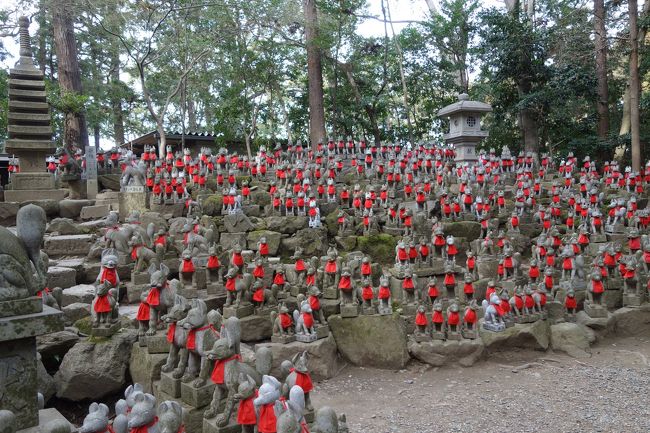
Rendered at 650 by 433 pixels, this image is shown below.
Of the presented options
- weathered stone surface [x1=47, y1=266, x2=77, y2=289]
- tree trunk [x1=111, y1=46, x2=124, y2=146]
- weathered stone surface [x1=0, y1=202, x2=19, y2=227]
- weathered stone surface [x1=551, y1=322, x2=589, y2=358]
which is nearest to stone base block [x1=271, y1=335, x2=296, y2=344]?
weathered stone surface [x1=47, y1=266, x2=77, y2=289]

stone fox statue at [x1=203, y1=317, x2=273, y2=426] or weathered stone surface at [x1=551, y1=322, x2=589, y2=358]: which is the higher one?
stone fox statue at [x1=203, y1=317, x2=273, y2=426]

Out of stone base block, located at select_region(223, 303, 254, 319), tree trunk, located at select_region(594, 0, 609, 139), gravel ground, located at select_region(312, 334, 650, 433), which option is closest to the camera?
gravel ground, located at select_region(312, 334, 650, 433)

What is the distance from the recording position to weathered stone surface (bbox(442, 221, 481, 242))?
1038cm

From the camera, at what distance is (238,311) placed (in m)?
6.43

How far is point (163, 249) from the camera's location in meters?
7.56

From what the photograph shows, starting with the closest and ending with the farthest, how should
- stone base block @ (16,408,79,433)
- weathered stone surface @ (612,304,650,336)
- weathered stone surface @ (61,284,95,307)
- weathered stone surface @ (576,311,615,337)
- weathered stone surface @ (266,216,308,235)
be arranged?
1. stone base block @ (16,408,79,433)
2. weathered stone surface @ (61,284,95,307)
3. weathered stone surface @ (576,311,615,337)
4. weathered stone surface @ (612,304,650,336)
5. weathered stone surface @ (266,216,308,235)

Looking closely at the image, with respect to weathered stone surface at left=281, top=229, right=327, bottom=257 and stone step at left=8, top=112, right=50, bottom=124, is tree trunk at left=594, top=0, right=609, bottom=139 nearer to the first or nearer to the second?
weathered stone surface at left=281, top=229, right=327, bottom=257

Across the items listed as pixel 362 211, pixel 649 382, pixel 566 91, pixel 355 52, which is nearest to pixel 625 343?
pixel 649 382

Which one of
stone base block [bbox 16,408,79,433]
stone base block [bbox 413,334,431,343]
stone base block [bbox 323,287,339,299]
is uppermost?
stone base block [bbox 16,408,79,433]

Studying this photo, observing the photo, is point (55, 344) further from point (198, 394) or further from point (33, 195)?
point (33, 195)

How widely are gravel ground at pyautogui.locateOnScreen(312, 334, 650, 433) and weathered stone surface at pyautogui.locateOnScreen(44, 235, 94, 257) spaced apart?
530 cm

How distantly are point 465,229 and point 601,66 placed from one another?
31.1 ft

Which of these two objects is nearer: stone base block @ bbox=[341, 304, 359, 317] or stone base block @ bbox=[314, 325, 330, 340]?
stone base block @ bbox=[314, 325, 330, 340]

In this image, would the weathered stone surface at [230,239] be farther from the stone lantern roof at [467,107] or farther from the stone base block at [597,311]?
the stone lantern roof at [467,107]
